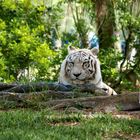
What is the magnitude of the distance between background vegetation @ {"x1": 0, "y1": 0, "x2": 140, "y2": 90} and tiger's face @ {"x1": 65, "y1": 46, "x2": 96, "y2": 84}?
388cm

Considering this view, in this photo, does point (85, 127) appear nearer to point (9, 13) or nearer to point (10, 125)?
point (10, 125)

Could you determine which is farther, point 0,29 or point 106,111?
point 0,29

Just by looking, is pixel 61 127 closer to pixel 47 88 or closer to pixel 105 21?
pixel 47 88

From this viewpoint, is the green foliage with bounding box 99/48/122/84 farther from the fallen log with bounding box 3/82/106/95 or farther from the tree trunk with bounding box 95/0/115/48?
the fallen log with bounding box 3/82/106/95

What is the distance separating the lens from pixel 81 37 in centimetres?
1423

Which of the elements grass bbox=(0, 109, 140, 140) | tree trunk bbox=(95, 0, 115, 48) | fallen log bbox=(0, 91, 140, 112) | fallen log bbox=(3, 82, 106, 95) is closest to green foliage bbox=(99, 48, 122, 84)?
tree trunk bbox=(95, 0, 115, 48)

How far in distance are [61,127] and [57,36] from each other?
377 inches

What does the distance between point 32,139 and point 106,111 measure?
217 cm

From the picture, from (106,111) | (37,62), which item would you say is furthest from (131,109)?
(37,62)

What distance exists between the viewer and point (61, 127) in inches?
209

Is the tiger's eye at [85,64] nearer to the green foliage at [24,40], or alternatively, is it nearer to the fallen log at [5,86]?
the fallen log at [5,86]

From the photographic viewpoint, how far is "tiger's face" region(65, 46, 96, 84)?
328 inches

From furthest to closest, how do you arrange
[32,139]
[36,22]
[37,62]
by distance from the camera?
[36,22] → [37,62] → [32,139]

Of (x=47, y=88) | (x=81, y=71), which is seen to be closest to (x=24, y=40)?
(x=81, y=71)
